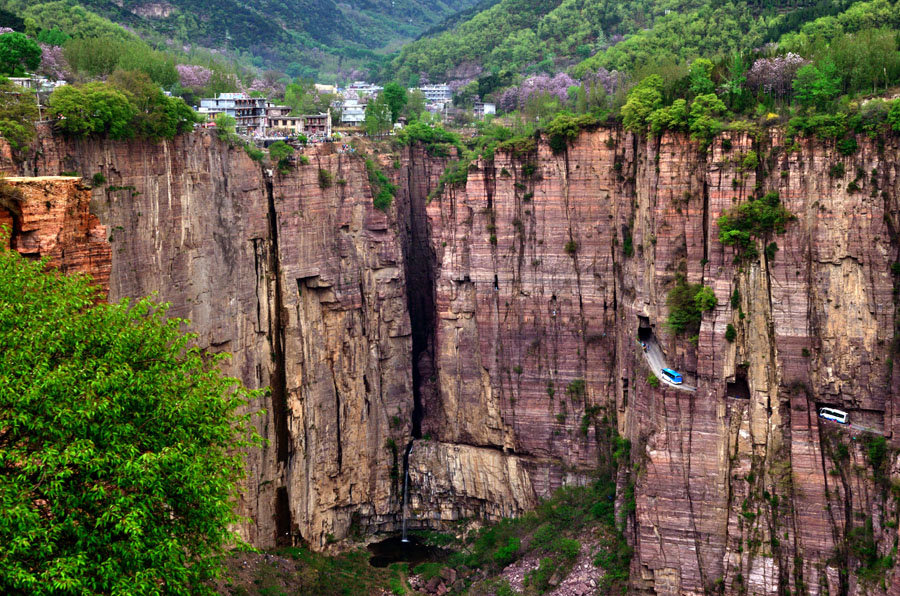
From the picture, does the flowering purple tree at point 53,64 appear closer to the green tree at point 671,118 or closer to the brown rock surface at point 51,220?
the brown rock surface at point 51,220

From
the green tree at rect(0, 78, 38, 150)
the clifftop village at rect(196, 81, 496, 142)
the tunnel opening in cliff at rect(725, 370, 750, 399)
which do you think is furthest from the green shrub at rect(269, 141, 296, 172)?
the tunnel opening in cliff at rect(725, 370, 750, 399)

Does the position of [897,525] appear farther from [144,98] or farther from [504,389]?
[144,98]

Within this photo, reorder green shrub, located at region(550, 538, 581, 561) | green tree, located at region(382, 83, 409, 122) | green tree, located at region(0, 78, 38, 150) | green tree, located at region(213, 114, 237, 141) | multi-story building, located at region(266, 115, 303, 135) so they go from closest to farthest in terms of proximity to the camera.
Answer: green tree, located at region(0, 78, 38, 150), green shrub, located at region(550, 538, 581, 561), green tree, located at region(213, 114, 237, 141), multi-story building, located at region(266, 115, 303, 135), green tree, located at region(382, 83, 409, 122)

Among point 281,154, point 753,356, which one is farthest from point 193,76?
point 753,356

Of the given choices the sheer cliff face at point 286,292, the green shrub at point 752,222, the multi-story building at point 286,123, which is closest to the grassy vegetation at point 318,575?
the sheer cliff face at point 286,292

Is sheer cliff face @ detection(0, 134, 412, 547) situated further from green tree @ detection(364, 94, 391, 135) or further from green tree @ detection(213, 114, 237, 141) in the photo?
green tree @ detection(364, 94, 391, 135)

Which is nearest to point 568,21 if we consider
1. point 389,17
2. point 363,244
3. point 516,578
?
point 363,244
